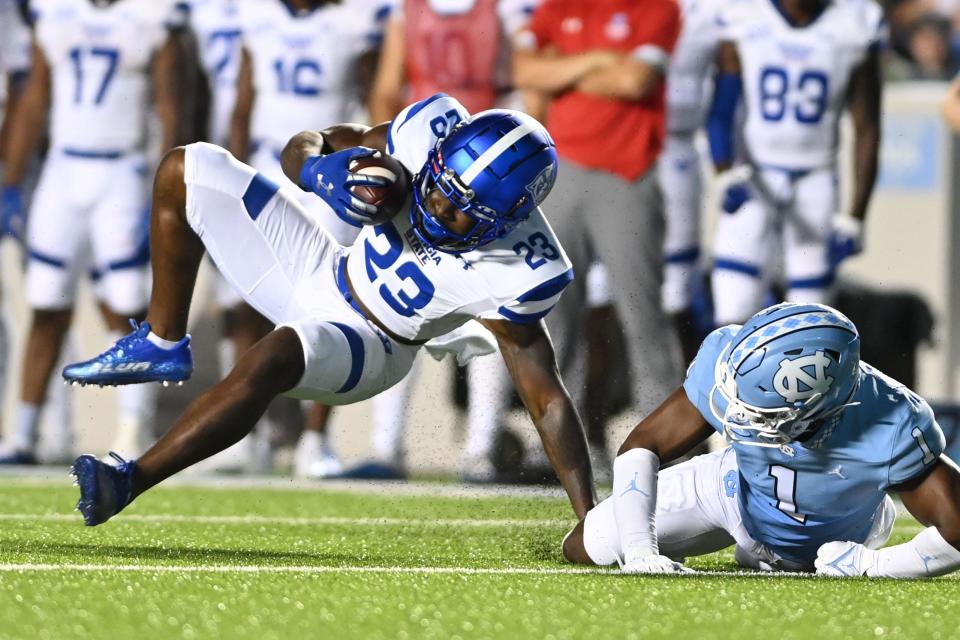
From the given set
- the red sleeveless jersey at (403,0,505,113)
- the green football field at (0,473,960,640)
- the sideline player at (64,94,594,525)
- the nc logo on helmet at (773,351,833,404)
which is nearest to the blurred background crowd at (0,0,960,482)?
the red sleeveless jersey at (403,0,505,113)

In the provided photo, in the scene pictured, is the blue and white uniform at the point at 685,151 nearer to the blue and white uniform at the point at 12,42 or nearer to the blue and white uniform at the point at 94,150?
the blue and white uniform at the point at 94,150

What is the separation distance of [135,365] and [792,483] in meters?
1.81

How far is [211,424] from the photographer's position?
164 inches

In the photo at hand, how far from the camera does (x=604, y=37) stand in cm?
726

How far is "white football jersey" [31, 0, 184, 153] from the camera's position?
7.68 metres

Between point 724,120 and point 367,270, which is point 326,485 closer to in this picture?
point 724,120

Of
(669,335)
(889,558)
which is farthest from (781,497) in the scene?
(669,335)

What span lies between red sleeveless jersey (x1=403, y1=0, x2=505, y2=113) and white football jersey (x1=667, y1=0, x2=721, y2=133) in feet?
2.63

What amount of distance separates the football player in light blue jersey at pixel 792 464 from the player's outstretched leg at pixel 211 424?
2.83 feet

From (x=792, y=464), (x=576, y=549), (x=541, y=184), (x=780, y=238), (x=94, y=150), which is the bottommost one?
(x=780, y=238)

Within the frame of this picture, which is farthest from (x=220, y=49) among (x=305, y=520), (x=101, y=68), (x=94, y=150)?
(x=305, y=520)

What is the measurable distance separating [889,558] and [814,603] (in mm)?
499

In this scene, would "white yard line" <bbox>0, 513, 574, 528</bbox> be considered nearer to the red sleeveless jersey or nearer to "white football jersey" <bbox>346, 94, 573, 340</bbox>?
"white football jersey" <bbox>346, 94, 573, 340</bbox>

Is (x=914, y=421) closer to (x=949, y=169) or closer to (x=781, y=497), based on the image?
(x=781, y=497)
